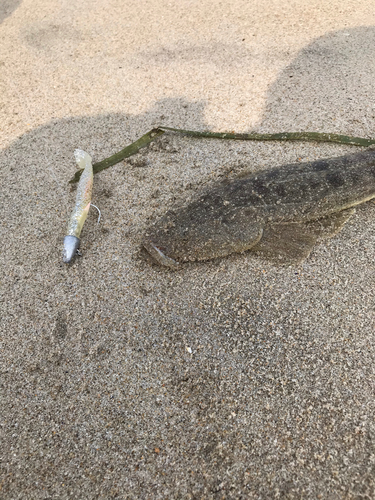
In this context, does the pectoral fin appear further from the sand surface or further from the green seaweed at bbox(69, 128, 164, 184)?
the green seaweed at bbox(69, 128, 164, 184)

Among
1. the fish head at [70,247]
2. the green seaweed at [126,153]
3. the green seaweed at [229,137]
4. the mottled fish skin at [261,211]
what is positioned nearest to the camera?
the mottled fish skin at [261,211]

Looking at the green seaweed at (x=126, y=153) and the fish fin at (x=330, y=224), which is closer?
the fish fin at (x=330, y=224)

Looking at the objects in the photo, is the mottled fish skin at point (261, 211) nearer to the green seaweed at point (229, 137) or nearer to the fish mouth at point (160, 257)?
the fish mouth at point (160, 257)

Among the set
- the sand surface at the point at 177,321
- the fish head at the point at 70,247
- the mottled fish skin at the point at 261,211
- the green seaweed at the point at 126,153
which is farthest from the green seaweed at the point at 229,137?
the fish head at the point at 70,247

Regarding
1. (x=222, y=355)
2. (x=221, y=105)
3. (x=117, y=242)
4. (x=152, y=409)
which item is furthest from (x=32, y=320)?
(x=221, y=105)

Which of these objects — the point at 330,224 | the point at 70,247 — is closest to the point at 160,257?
the point at 70,247

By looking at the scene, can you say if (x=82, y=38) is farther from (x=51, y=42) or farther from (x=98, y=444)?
(x=98, y=444)

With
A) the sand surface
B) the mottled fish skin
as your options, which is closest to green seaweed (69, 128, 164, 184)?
the sand surface

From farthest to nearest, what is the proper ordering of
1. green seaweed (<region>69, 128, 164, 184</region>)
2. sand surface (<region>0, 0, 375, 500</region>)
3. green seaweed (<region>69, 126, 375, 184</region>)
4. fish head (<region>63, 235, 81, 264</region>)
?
green seaweed (<region>69, 128, 164, 184</region>), green seaweed (<region>69, 126, 375, 184</region>), fish head (<region>63, 235, 81, 264</region>), sand surface (<region>0, 0, 375, 500</region>)
